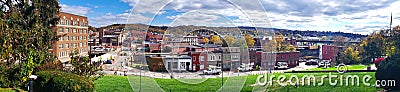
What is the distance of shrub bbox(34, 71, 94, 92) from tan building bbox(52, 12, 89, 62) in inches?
153

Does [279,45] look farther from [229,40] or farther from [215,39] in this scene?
[229,40]

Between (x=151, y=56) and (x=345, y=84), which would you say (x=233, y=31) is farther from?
(x=345, y=84)

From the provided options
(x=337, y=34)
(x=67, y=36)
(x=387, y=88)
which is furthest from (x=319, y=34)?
(x=67, y=36)

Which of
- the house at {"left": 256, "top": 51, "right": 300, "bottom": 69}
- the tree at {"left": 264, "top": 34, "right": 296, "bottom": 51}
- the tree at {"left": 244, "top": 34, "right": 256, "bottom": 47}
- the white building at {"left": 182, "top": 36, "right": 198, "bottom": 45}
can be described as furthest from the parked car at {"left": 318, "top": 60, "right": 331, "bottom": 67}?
the white building at {"left": 182, "top": 36, "right": 198, "bottom": 45}

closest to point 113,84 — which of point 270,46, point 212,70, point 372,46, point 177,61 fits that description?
point 212,70

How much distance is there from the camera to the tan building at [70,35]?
849 cm

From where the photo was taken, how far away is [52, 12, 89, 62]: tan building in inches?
334

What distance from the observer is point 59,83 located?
4.32 meters

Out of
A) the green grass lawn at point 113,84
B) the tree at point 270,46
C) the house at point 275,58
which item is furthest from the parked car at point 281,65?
the green grass lawn at point 113,84

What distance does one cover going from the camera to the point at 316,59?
28.0 feet

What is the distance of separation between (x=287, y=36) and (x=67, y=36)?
18.9 ft

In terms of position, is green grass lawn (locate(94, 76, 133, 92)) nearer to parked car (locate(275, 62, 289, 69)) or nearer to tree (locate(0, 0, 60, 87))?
tree (locate(0, 0, 60, 87))

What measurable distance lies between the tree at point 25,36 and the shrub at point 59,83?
24.7 inches

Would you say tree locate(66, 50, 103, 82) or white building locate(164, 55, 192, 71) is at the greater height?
white building locate(164, 55, 192, 71)
